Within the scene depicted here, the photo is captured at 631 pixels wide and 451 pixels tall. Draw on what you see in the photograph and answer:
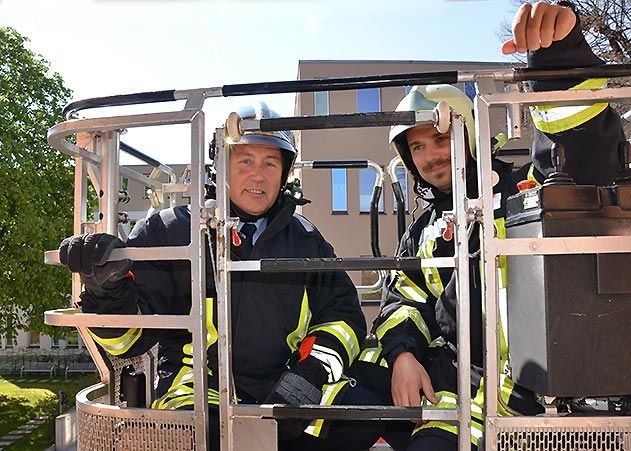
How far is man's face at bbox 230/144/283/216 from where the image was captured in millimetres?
2844

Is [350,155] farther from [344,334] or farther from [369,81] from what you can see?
[369,81]

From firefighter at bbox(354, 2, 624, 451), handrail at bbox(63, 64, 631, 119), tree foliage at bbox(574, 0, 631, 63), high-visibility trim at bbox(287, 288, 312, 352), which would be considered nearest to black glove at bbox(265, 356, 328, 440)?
high-visibility trim at bbox(287, 288, 312, 352)

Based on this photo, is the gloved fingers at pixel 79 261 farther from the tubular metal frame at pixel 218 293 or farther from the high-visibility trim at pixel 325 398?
the high-visibility trim at pixel 325 398

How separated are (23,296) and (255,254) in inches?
552

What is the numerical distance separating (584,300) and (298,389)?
0.98 metres

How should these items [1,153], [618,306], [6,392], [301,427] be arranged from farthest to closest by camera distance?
[6,392]
[1,153]
[301,427]
[618,306]

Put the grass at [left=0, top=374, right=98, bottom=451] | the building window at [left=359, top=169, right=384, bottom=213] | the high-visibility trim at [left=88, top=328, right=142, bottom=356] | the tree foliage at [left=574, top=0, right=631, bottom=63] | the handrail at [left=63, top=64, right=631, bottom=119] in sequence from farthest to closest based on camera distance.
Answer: the grass at [left=0, top=374, right=98, bottom=451], the building window at [left=359, top=169, right=384, bottom=213], the tree foliage at [left=574, top=0, right=631, bottom=63], the high-visibility trim at [left=88, top=328, right=142, bottom=356], the handrail at [left=63, top=64, right=631, bottom=119]

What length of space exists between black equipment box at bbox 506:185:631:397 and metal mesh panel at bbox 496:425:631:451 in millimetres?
108

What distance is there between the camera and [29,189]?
14203 mm

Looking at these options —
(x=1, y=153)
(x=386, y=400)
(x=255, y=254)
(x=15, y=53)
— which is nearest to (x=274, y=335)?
(x=255, y=254)

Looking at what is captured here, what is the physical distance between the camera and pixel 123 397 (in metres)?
2.40

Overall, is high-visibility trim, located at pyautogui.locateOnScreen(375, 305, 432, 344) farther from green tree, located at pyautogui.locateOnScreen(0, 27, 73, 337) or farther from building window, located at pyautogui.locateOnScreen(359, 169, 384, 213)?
green tree, located at pyautogui.locateOnScreen(0, 27, 73, 337)

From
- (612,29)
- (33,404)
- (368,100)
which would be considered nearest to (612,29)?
(612,29)

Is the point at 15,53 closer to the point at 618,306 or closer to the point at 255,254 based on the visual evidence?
the point at 255,254
